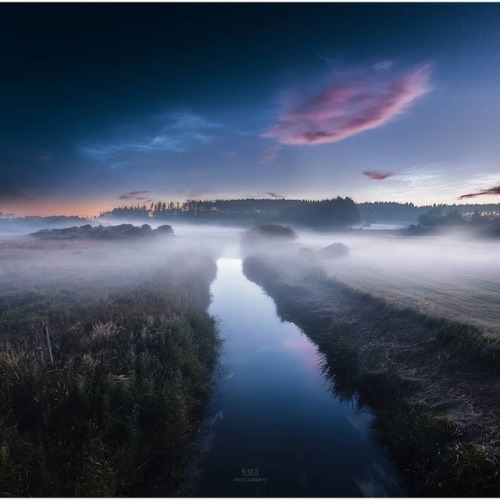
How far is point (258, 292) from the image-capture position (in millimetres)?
36188

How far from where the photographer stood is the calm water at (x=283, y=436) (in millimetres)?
9266

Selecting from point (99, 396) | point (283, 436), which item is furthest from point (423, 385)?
point (99, 396)

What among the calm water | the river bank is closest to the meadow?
the calm water

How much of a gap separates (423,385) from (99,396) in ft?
38.3

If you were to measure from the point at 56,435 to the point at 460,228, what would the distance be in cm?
9922

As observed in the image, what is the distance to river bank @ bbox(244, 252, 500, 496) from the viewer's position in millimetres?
8062

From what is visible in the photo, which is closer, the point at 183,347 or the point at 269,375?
the point at 183,347

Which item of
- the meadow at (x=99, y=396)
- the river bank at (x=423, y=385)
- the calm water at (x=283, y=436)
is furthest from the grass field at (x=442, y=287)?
the meadow at (x=99, y=396)

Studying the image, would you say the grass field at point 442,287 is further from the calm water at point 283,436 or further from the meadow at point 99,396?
the meadow at point 99,396

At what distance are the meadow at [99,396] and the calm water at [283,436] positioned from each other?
116 cm

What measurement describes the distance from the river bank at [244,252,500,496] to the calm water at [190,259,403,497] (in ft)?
3.32

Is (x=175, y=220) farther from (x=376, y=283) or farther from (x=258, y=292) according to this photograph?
(x=376, y=283)

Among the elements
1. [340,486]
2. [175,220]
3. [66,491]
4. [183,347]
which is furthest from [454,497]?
[175,220]

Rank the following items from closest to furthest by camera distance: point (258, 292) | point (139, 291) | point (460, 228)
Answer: point (139, 291) → point (258, 292) → point (460, 228)
